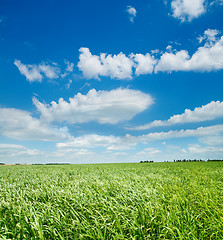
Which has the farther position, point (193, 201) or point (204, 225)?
point (193, 201)

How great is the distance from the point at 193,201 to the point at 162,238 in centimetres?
225

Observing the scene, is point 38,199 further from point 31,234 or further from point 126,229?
point 126,229

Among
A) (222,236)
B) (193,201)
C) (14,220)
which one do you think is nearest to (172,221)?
(222,236)

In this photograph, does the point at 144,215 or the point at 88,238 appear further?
the point at 144,215

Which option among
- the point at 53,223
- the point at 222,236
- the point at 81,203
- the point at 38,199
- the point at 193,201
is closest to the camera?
the point at 222,236

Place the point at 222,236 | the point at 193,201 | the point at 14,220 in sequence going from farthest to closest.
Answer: the point at 193,201 < the point at 14,220 < the point at 222,236

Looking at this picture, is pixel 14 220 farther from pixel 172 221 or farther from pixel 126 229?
pixel 172 221

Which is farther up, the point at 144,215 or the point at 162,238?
the point at 144,215

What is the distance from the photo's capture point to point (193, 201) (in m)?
4.72

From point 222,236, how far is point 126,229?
1584 millimetres

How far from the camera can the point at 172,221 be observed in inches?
125

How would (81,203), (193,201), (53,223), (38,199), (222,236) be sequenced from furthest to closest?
1. (38,199)
2. (193,201)
3. (81,203)
4. (53,223)
5. (222,236)

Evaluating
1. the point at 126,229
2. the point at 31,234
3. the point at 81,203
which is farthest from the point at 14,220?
the point at 126,229

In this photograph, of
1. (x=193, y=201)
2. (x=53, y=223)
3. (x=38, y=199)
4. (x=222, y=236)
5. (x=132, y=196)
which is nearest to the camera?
(x=222, y=236)
